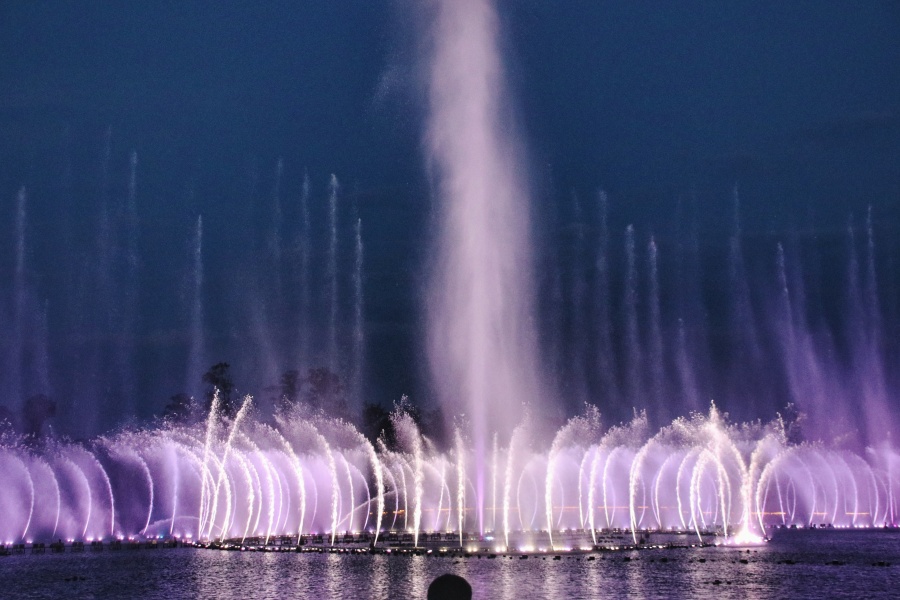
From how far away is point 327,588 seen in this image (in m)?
38.8

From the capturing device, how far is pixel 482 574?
4275 cm

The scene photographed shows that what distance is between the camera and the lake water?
3709cm

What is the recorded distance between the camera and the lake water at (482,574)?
122 feet

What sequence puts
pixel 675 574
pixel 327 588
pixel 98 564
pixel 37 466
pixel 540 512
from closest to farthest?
1. pixel 327 588
2. pixel 675 574
3. pixel 98 564
4. pixel 37 466
5. pixel 540 512

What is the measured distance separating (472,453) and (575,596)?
32.7 meters

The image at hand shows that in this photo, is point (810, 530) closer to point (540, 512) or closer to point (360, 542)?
point (540, 512)

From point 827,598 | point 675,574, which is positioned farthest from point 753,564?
point 827,598

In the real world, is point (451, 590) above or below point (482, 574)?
above

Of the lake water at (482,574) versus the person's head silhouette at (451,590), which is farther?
the lake water at (482,574)

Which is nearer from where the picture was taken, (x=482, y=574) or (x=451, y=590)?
(x=451, y=590)

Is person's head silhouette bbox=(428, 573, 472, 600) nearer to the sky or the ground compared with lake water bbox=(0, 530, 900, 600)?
nearer to the sky

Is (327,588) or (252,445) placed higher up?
(252,445)

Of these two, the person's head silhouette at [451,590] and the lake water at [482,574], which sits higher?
the person's head silhouette at [451,590]

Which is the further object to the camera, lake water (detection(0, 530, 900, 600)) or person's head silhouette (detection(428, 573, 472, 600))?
lake water (detection(0, 530, 900, 600))
